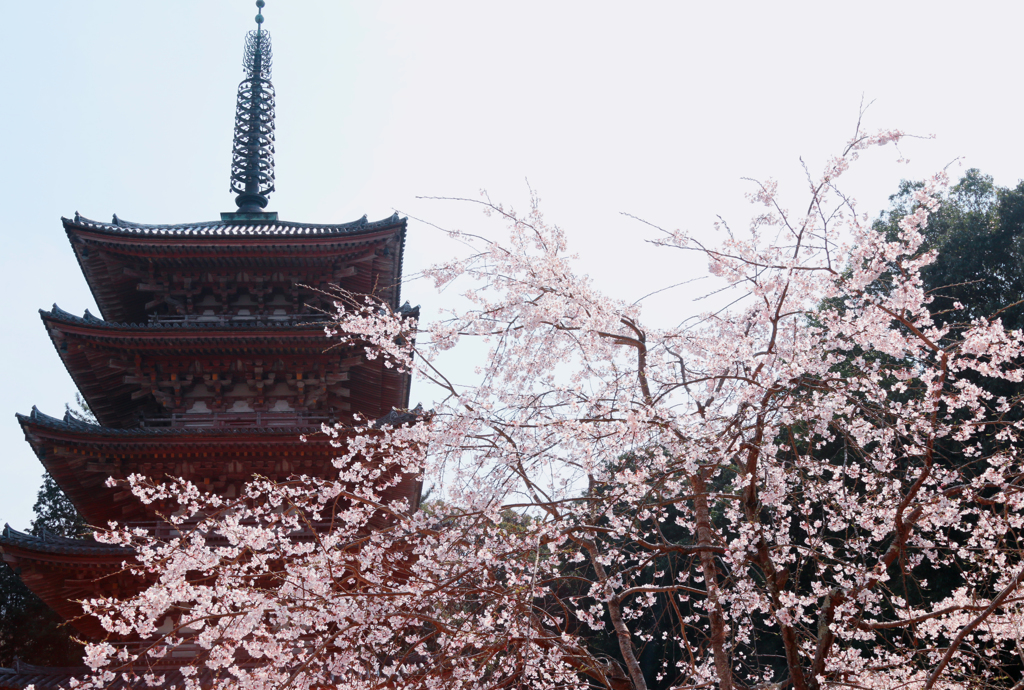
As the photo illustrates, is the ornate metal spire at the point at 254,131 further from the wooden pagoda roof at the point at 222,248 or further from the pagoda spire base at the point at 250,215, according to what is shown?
the wooden pagoda roof at the point at 222,248

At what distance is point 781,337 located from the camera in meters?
5.22

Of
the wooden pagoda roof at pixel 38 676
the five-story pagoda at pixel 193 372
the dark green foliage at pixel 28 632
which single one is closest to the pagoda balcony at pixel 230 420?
the five-story pagoda at pixel 193 372

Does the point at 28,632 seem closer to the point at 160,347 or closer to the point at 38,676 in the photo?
the point at 38,676

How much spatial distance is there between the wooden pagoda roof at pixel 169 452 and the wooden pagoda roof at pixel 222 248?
2.55 metres

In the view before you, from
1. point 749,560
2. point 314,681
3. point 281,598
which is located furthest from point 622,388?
point 314,681

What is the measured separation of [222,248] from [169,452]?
304 centimetres

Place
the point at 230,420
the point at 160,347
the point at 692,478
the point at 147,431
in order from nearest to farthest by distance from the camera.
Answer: the point at 692,478 → the point at 147,431 → the point at 160,347 → the point at 230,420

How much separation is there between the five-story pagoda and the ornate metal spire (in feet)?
7.80

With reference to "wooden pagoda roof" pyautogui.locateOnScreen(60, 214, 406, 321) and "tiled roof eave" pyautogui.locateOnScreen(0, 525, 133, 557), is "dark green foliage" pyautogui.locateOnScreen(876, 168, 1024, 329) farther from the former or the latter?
"tiled roof eave" pyautogui.locateOnScreen(0, 525, 133, 557)

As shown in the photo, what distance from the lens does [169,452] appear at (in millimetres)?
9078

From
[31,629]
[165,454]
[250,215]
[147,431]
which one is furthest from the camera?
[31,629]

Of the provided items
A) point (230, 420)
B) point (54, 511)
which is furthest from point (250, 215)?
point (54, 511)

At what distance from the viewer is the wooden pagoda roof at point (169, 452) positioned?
8.93m

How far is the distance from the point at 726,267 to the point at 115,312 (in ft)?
33.8
